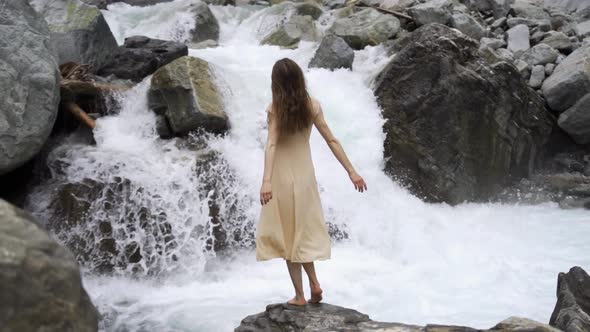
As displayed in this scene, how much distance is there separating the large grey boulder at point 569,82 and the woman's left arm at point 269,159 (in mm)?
8119

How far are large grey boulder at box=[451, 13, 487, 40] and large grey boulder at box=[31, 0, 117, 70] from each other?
7.17 meters

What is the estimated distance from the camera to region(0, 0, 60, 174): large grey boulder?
6508 millimetres

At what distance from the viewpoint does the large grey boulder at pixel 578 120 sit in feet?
34.5

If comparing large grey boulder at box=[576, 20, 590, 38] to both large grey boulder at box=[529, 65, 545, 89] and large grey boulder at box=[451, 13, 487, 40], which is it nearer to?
large grey boulder at box=[451, 13, 487, 40]

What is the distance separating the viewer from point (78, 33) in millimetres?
10047

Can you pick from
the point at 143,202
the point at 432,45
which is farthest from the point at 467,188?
the point at 143,202

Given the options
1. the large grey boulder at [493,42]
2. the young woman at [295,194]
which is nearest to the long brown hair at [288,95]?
the young woman at [295,194]

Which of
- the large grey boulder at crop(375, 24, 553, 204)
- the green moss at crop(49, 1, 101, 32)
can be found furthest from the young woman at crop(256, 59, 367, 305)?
the green moss at crop(49, 1, 101, 32)

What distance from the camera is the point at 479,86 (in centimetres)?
985

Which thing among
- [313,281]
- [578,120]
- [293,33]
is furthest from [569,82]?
[313,281]

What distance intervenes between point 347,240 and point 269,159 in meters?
4.08

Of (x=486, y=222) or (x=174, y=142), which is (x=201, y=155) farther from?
(x=486, y=222)

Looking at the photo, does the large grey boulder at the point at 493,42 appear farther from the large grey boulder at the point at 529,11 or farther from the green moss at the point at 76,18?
the green moss at the point at 76,18

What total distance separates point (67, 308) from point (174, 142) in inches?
215
